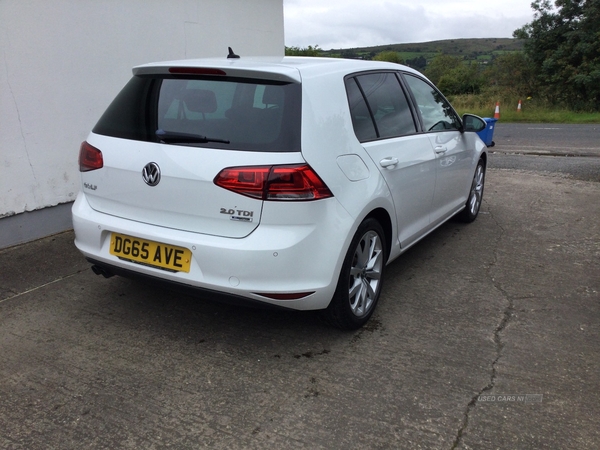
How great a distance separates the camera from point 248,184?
9.21ft

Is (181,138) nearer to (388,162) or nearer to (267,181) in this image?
(267,181)

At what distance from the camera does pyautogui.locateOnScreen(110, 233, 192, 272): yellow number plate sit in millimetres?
2984

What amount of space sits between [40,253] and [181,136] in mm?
2578

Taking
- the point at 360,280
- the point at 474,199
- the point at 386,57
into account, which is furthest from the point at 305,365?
the point at 386,57

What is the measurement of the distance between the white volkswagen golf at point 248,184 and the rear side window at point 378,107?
0.02m

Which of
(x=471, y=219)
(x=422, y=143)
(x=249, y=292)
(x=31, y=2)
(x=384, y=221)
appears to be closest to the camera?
(x=249, y=292)

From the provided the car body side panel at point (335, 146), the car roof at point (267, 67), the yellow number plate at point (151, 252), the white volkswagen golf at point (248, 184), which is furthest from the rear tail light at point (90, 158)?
the car body side panel at point (335, 146)

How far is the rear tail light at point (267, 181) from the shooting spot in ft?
9.19

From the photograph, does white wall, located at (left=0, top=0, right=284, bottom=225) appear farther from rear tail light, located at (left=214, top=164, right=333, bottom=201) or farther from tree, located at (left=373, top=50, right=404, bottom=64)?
rear tail light, located at (left=214, top=164, right=333, bottom=201)

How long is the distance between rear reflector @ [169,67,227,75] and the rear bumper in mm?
938

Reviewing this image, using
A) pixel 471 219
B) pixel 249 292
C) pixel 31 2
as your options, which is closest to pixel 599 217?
pixel 471 219

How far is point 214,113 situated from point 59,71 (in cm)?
287

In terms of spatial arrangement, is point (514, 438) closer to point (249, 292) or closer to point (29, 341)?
point (249, 292)

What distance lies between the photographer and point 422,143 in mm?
4273
